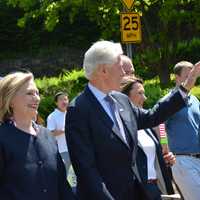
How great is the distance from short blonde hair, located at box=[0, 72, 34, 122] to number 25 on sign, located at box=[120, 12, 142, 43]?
751cm

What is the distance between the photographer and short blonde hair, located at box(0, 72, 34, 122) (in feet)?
16.3

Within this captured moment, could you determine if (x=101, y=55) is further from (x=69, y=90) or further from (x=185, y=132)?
(x=69, y=90)

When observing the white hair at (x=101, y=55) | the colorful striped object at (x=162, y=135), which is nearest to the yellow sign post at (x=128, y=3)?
the colorful striped object at (x=162, y=135)

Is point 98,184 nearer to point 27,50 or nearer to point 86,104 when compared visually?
point 86,104

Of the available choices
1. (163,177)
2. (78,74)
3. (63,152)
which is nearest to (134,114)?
(163,177)

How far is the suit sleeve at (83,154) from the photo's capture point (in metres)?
4.99

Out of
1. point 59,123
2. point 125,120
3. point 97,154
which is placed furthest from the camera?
point 59,123

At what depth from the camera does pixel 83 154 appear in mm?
5047

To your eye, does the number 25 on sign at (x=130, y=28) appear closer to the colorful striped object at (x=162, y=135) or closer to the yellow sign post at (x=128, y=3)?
the yellow sign post at (x=128, y=3)

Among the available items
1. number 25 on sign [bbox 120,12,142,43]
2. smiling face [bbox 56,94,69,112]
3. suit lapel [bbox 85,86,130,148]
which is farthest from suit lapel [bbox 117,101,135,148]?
number 25 on sign [bbox 120,12,142,43]

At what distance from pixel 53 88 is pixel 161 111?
51.8 ft

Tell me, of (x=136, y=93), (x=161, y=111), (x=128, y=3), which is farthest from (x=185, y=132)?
(x=128, y=3)

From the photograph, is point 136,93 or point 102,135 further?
point 136,93

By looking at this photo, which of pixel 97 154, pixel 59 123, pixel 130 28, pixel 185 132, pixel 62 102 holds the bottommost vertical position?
pixel 59 123
